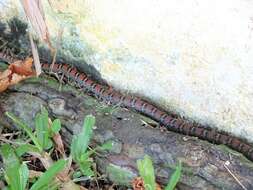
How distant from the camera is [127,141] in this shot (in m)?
3.92

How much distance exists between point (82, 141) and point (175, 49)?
100cm

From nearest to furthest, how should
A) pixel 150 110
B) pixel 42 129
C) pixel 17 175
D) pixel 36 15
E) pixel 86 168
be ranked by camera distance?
pixel 36 15 → pixel 17 175 → pixel 86 168 → pixel 42 129 → pixel 150 110

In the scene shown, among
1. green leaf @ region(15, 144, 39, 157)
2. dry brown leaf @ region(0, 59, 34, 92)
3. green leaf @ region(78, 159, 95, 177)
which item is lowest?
green leaf @ region(78, 159, 95, 177)

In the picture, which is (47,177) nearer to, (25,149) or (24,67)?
(25,149)

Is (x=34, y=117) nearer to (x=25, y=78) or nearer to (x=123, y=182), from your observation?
(x=25, y=78)

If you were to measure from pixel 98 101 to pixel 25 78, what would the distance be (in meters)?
0.67

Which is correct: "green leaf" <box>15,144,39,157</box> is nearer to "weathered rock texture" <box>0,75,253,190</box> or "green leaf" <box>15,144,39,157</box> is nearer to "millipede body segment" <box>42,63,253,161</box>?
"weathered rock texture" <box>0,75,253,190</box>

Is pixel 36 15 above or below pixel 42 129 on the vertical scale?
above

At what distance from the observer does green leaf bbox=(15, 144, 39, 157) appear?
3.64 m

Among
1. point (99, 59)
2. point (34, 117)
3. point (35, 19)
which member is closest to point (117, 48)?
point (99, 59)

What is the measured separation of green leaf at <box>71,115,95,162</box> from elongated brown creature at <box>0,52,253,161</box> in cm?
71

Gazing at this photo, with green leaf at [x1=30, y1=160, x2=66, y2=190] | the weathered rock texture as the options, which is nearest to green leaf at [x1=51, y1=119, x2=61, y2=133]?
the weathered rock texture

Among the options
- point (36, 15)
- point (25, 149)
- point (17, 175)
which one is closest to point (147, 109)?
point (25, 149)

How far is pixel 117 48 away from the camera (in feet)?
13.9
